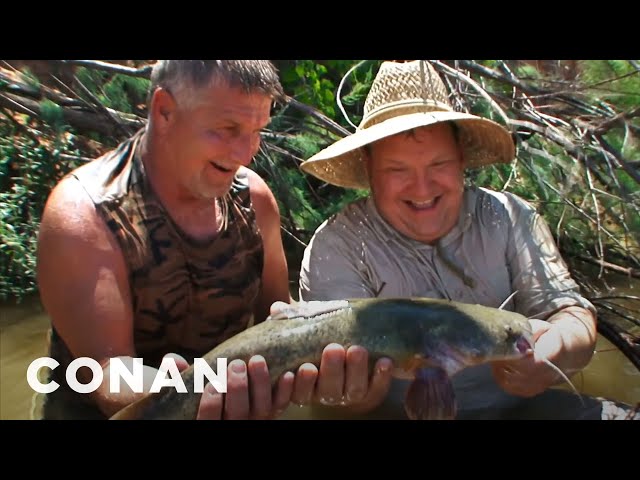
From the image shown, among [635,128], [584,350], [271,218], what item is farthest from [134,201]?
[635,128]

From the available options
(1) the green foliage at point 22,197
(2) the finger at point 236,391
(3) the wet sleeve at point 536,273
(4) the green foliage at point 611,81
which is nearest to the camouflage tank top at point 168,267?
(2) the finger at point 236,391

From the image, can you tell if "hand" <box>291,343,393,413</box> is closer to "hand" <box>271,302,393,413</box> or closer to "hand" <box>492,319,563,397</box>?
"hand" <box>271,302,393,413</box>

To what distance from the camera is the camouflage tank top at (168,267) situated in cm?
251

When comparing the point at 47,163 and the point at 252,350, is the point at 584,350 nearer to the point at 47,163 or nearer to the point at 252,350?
the point at 252,350

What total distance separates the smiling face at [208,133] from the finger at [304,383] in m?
0.75

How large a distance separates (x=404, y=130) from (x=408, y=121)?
0.20ft

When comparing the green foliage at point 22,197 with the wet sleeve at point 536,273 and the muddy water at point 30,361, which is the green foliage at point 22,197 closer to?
the muddy water at point 30,361

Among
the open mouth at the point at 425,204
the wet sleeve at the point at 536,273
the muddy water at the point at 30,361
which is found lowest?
the muddy water at the point at 30,361

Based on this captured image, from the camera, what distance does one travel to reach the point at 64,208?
242cm

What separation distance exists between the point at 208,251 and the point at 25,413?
1055 millimetres

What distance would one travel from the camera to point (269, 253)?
3.08 metres

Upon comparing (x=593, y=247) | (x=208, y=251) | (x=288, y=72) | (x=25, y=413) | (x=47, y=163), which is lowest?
(x=25, y=413)

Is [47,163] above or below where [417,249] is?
above

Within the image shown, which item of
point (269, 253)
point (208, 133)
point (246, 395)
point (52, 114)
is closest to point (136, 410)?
point (246, 395)
